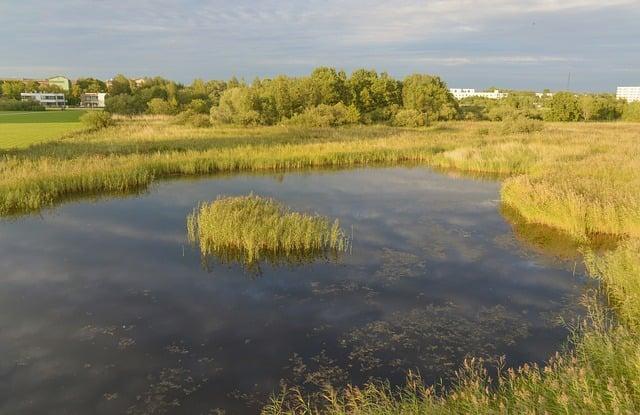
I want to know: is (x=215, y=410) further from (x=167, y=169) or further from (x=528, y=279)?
(x=167, y=169)

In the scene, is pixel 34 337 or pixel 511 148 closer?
pixel 34 337

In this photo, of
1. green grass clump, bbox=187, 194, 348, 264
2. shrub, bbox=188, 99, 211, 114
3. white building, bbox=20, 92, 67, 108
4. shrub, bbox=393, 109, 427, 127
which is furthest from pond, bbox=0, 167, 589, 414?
white building, bbox=20, 92, 67, 108

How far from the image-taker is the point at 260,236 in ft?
43.0

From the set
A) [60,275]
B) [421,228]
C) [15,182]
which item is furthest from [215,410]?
[15,182]

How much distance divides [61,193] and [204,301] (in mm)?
13431

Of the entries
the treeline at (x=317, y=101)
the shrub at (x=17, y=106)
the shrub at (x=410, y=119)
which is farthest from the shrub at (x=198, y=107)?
the shrub at (x=17, y=106)

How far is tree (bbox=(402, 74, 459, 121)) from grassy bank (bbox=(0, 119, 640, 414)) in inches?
1088

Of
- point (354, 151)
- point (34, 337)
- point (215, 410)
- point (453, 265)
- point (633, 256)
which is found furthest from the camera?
point (354, 151)

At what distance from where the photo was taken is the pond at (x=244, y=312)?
289 inches

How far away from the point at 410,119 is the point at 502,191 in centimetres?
3924

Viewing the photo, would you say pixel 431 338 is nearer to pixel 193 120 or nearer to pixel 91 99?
pixel 193 120

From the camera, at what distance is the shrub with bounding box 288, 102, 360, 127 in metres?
52.8

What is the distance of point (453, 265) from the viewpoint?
41.1 feet

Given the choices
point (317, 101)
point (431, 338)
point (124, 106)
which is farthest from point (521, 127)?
point (124, 106)
